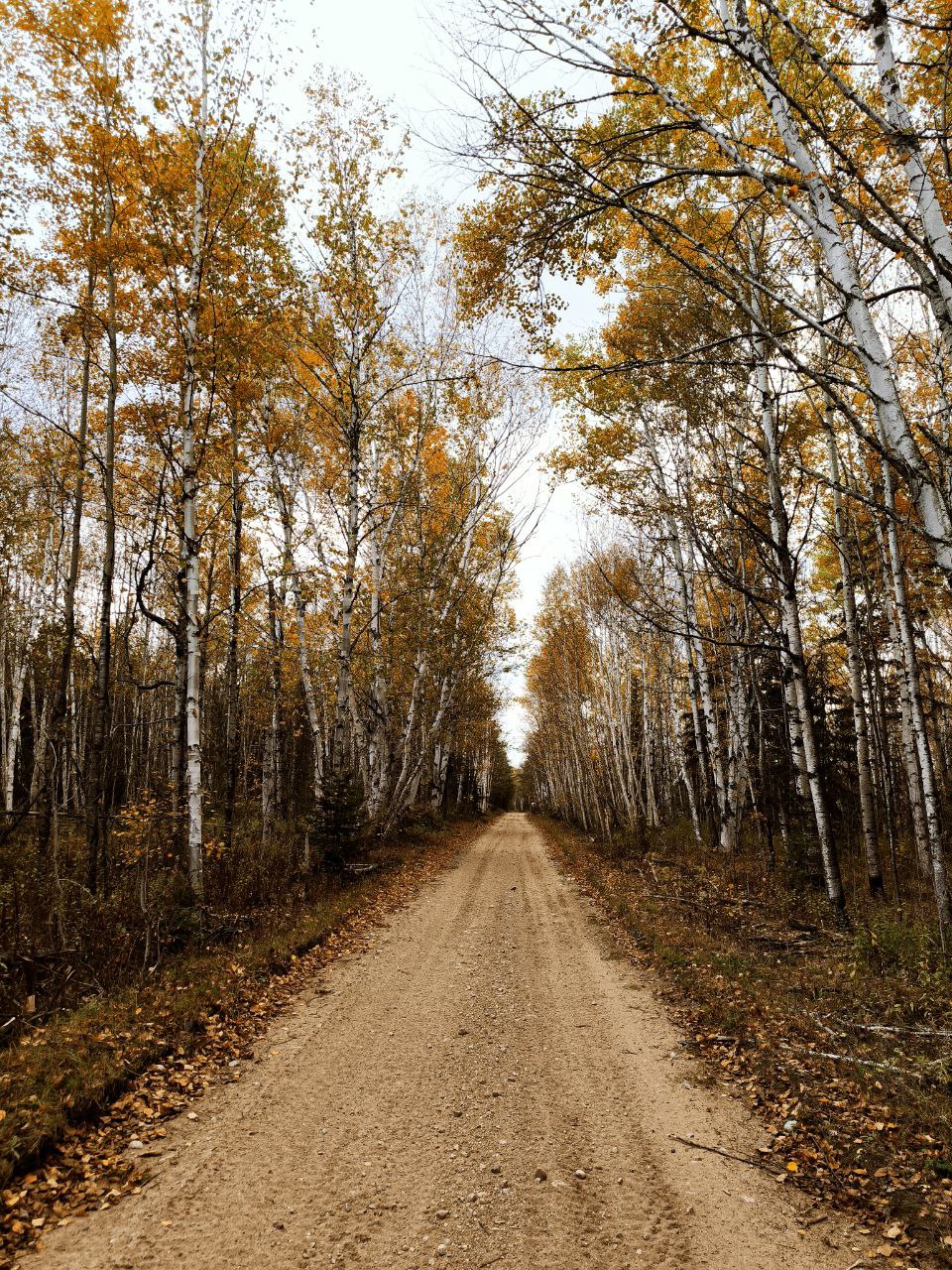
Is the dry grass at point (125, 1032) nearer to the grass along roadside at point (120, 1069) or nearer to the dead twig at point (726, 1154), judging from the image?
the grass along roadside at point (120, 1069)

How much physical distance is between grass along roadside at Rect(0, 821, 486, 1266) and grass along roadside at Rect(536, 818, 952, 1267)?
11.8 feet

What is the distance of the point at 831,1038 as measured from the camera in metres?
4.50

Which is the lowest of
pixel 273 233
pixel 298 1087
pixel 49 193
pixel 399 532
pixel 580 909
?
pixel 580 909

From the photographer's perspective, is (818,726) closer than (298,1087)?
No

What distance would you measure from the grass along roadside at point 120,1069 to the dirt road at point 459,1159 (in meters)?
0.21

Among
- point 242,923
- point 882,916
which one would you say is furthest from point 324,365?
point 882,916

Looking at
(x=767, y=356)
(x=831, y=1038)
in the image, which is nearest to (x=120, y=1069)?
(x=831, y=1038)

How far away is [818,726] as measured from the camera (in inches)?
497

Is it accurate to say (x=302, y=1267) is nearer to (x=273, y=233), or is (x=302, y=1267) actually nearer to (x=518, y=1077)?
(x=518, y=1077)

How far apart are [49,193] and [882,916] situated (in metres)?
14.1

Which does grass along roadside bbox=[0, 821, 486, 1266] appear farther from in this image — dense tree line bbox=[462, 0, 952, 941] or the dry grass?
dense tree line bbox=[462, 0, 952, 941]

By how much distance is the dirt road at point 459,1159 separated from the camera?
8.88 ft

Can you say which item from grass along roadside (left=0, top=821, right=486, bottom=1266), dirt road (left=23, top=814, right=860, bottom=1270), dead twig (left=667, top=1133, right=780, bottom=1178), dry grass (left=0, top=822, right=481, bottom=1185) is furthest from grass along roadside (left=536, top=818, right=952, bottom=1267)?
dry grass (left=0, top=822, right=481, bottom=1185)

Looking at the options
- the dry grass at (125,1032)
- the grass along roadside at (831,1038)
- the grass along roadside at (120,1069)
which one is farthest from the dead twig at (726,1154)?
the dry grass at (125,1032)
